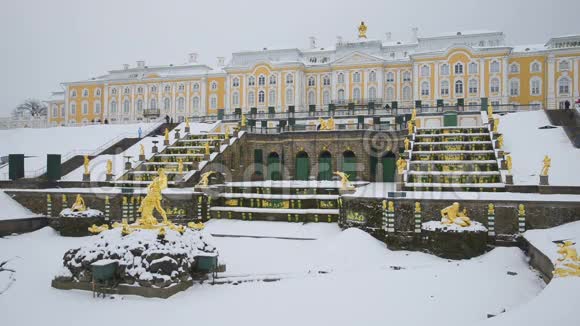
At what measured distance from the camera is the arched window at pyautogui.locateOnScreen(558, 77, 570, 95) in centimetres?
5932

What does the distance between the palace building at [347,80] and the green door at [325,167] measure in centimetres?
1461

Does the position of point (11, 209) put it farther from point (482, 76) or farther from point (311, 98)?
point (482, 76)

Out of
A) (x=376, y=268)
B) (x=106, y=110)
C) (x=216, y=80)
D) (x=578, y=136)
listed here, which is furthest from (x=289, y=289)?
(x=106, y=110)

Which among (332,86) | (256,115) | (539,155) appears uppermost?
(332,86)

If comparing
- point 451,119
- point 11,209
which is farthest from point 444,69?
point 11,209

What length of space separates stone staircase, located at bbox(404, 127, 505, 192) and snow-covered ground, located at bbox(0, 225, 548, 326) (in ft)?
20.9

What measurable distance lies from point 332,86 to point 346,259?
5047cm

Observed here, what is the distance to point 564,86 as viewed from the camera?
5953cm

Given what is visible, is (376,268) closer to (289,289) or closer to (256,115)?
(289,289)

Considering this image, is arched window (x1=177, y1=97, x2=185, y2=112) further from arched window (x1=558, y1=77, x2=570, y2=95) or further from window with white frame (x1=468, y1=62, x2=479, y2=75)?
arched window (x1=558, y1=77, x2=570, y2=95)

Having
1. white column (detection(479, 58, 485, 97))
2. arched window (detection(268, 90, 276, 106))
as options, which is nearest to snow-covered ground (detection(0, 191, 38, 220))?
arched window (detection(268, 90, 276, 106))

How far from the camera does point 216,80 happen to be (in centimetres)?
7388

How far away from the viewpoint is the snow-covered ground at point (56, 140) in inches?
1582

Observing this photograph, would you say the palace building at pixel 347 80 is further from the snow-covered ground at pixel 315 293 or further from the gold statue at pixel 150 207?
the gold statue at pixel 150 207
